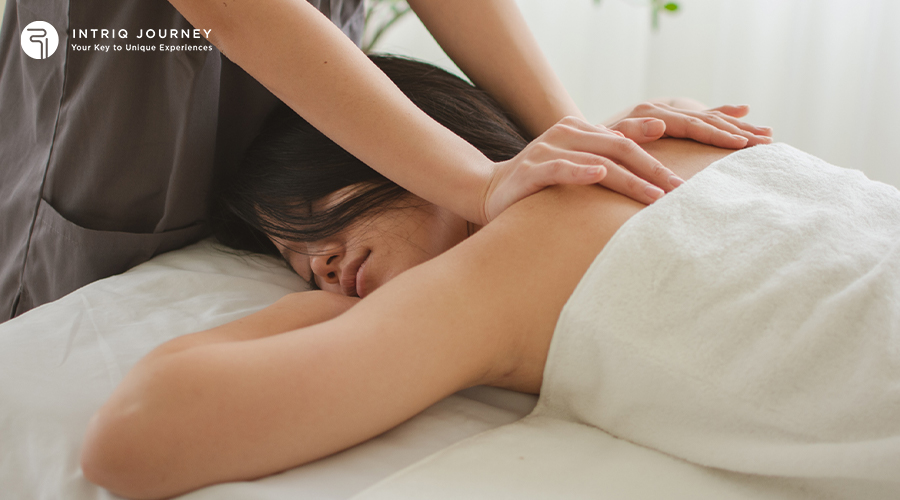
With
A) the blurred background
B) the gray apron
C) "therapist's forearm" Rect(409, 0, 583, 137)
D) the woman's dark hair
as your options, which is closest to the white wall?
the blurred background

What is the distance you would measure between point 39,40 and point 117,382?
2.37ft

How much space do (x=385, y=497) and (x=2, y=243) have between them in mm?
1037

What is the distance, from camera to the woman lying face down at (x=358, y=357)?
0.55 metres

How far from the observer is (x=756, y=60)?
254 centimetres

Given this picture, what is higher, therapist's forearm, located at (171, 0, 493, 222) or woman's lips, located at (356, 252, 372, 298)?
therapist's forearm, located at (171, 0, 493, 222)

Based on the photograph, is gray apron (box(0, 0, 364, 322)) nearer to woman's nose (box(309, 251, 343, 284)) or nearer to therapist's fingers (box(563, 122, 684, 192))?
woman's nose (box(309, 251, 343, 284))

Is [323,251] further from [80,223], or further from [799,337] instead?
[799,337]

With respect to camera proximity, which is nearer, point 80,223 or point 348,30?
point 80,223

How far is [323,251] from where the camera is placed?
998 millimetres

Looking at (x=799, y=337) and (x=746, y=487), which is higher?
(x=799, y=337)

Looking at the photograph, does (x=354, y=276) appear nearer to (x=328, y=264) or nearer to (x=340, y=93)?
(x=328, y=264)

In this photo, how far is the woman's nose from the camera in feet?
3.25

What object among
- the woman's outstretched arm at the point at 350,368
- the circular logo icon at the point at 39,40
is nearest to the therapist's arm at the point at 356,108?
the woman's outstretched arm at the point at 350,368

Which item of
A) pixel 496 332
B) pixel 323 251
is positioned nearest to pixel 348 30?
pixel 323 251
